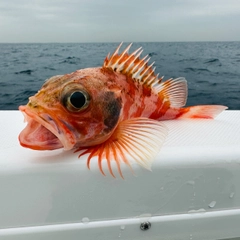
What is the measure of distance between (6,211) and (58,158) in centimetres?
29

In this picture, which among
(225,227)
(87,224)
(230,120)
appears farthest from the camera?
(230,120)

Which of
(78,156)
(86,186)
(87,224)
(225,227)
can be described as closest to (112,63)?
(78,156)

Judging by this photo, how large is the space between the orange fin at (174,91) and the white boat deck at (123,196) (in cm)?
56

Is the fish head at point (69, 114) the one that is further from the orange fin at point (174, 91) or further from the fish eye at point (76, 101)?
the orange fin at point (174, 91)

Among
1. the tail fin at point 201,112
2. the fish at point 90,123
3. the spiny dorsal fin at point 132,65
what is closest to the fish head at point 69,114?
the fish at point 90,123

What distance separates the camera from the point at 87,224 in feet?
4.67

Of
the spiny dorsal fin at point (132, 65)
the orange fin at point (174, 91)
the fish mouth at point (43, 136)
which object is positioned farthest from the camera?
the orange fin at point (174, 91)

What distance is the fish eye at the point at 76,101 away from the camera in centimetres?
135

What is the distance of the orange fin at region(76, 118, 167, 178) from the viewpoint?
1380 mm

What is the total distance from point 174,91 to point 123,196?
957mm

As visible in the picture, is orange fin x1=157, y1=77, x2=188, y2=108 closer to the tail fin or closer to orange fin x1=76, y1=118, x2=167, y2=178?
the tail fin

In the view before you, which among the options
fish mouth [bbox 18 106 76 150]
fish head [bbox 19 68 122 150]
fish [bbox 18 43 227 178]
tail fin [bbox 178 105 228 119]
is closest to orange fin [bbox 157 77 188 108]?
tail fin [bbox 178 105 228 119]

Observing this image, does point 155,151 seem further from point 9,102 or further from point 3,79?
point 3,79

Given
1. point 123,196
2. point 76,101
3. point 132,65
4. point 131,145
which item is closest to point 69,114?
point 76,101
